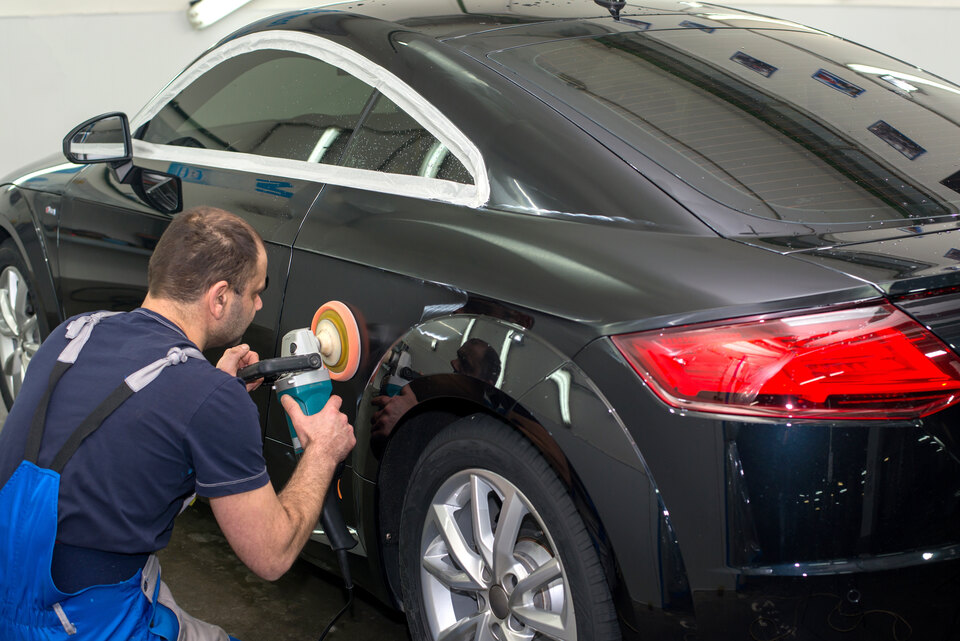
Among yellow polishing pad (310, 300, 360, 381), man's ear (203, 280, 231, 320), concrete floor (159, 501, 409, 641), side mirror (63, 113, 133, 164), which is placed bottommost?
concrete floor (159, 501, 409, 641)

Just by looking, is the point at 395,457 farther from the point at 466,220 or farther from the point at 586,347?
the point at 586,347

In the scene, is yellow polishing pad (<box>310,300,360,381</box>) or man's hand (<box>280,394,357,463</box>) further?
yellow polishing pad (<box>310,300,360,381</box>)

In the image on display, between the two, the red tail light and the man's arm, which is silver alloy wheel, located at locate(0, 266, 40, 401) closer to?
the man's arm

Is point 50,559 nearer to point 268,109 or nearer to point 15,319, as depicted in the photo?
point 268,109

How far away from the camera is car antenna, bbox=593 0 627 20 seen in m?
2.55

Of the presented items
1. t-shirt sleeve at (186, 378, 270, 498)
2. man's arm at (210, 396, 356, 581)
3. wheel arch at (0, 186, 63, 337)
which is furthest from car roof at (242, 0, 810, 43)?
wheel arch at (0, 186, 63, 337)

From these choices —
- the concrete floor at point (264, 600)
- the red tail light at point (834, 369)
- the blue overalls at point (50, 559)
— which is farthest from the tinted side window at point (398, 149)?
the concrete floor at point (264, 600)

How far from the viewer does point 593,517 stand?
5.45 ft

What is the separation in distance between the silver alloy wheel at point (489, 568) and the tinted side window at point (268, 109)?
944 millimetres

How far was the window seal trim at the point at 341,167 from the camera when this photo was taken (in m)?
2.09

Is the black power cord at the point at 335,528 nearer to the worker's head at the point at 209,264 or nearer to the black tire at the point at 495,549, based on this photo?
the black tire at the point at 495,549

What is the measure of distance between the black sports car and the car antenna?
1cm

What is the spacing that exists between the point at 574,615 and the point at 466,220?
0.79 meters

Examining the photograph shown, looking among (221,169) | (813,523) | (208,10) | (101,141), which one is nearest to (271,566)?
(813,523)
